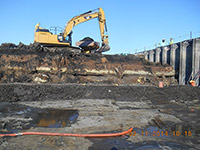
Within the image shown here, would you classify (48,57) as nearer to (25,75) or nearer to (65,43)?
(25,75)

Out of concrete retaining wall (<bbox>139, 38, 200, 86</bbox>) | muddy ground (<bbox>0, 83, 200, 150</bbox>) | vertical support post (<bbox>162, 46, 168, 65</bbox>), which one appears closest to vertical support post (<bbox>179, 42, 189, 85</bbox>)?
concrete retaining wall (<bbox>139, 38, 200, 86</bbox>)

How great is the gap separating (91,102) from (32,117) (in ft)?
9.93

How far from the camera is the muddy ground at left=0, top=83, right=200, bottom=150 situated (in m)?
3.59

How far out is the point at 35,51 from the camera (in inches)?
455

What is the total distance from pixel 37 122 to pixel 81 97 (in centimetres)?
363

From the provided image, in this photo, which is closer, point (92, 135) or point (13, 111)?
point (92, 135)

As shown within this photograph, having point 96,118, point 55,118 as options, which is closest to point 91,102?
point 96,118

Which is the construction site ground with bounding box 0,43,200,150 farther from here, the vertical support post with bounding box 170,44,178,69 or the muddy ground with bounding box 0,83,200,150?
the vertical support post with bounding box 170,44,178,69

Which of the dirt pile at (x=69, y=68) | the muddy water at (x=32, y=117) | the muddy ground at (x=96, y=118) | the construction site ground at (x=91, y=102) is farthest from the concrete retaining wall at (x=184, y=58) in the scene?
the muddy water at (x=32, y=117)

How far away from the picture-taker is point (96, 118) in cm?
533

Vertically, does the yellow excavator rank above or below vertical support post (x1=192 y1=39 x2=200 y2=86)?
above

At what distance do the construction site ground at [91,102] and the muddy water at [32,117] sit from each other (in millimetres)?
26

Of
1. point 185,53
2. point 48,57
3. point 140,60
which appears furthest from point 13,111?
point 185,53
